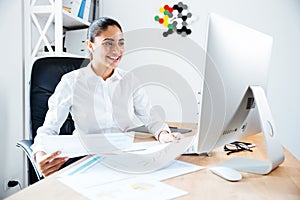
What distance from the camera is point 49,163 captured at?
790mm

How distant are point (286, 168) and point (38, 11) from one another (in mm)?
1621

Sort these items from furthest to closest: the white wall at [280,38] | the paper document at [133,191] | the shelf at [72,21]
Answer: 1. the white wall at [280,38]
2. the shelf at [72,21]
3. the paper document at [133,191]

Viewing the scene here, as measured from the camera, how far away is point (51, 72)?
1.24 metres

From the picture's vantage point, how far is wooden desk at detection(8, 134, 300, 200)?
58 cm

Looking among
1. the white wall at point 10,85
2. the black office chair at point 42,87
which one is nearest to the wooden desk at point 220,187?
the black office chair at point 42,87

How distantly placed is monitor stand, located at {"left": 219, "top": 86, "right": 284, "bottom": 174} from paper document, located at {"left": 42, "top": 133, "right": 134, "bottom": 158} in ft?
1.23

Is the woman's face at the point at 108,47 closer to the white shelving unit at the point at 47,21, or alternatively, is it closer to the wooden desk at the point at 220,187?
the white shelving unit at the point at 47,21

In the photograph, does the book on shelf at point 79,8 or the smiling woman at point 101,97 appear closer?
the smiling woman at point 101,97

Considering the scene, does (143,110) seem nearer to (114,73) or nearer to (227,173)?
(114,73)

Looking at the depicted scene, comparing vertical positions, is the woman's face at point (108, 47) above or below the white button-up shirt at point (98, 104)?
above

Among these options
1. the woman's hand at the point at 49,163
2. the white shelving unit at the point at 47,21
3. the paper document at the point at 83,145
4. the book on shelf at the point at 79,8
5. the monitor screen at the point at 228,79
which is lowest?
the woman's hand at the point at 49,163

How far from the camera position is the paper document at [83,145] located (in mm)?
836

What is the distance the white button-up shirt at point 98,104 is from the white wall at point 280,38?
1.08 m

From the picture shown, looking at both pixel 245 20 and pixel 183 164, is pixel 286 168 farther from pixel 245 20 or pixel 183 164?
pixel 245 20
